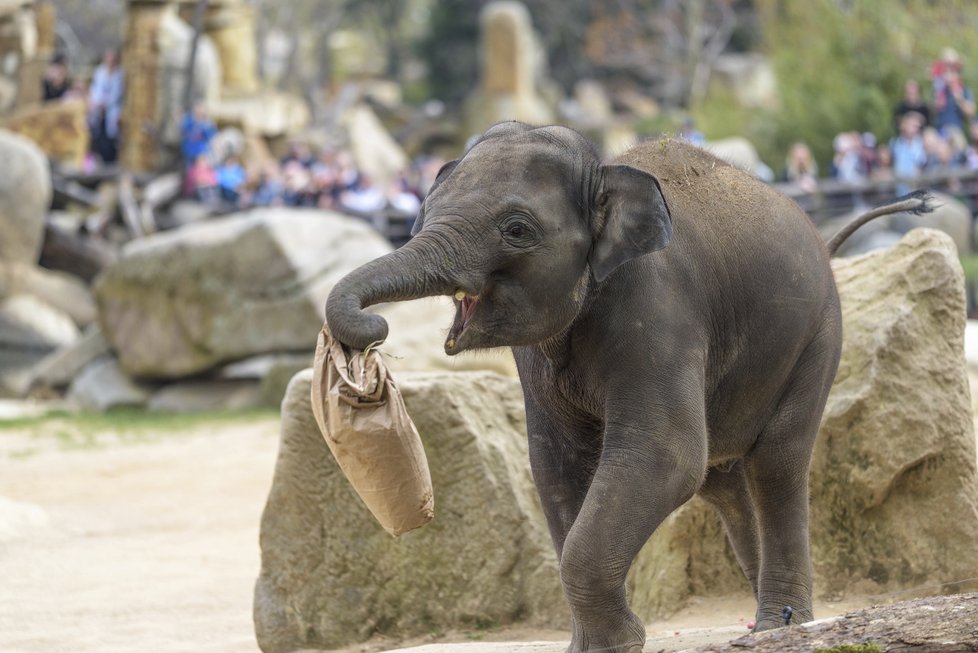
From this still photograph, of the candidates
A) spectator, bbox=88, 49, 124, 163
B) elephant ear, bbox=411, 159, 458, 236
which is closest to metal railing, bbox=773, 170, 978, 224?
spectator, bbox=88, 49, 124, 163

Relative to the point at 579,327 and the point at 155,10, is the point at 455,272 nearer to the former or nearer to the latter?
the point at 579,327

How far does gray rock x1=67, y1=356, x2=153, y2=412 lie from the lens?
55.6ft

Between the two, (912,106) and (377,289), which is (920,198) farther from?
(912,106)

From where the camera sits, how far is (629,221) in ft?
15.1

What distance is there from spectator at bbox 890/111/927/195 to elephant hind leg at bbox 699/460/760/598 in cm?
1408

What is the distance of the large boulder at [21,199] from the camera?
20.5 m

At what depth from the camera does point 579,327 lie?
4.77 m

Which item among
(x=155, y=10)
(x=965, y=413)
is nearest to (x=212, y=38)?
(x=155, y=10)

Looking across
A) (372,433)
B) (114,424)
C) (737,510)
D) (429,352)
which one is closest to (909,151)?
(429,352)

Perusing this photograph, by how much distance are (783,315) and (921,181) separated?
1457cm

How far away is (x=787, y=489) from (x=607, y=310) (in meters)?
1.19

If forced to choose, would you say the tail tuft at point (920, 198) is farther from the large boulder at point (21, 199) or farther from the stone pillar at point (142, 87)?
the stone pillar at point (142, 87)

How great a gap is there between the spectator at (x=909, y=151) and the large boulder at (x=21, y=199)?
11846mm

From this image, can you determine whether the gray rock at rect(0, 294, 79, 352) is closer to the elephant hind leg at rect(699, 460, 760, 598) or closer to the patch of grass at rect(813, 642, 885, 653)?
the elephant hind leg at rect(699, 460, 760, 598)
